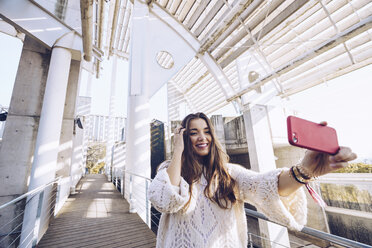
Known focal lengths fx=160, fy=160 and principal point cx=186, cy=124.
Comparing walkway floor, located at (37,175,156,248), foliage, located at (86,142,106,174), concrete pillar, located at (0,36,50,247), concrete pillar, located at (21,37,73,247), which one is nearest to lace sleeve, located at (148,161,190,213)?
walkway floor, located at (37,175,156,248)

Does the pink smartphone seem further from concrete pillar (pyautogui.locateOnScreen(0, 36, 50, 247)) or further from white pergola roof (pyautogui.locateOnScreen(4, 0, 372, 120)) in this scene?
white pergola roof (pyautogui.locateOnScreen(4, 0, 372, 120))

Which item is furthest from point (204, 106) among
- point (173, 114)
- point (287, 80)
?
point (287, 80)

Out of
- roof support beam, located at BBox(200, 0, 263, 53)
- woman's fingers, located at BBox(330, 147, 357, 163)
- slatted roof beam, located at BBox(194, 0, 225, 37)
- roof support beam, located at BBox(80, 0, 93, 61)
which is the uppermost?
slatted roof beam, located at BBox(194, 0, 225, 37)

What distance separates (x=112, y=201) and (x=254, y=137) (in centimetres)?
558

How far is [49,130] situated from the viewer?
3.54 m

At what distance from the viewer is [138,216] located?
371 centimetres

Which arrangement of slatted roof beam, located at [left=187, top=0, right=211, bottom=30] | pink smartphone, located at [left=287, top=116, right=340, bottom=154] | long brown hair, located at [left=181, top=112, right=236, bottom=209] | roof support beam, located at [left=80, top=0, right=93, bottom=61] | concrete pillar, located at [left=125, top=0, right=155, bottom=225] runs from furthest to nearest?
slatted roof beam, located at [left=187, top=0, right=211, bottom=30] < concrete pillar, located at [left=125, top=0, right=155, bottom=225] < roof support beam, located at [left=80, top=0, right=93, bottom=61] < long brown hair, located at [left=181, top=112, right=236, bottom=209] < pink smartphone, located at [left=287, top=116, right=340, bottom=154]

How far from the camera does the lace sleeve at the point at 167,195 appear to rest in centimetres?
71

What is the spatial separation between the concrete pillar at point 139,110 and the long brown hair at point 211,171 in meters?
3.57

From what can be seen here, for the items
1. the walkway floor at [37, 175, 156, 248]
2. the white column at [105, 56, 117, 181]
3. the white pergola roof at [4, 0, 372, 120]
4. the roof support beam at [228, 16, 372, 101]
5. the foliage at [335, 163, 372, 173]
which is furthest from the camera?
the white column at [105, 56, 117, 181]

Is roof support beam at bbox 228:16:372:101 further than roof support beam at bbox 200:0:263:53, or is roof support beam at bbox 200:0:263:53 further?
roof support beam at bbox 200:0:263:53

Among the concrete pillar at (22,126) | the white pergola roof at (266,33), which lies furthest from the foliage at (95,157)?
the concrete pillar at (22,126)

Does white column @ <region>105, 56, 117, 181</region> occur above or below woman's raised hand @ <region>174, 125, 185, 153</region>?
above

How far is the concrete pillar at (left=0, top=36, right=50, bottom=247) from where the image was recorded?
337 cm
